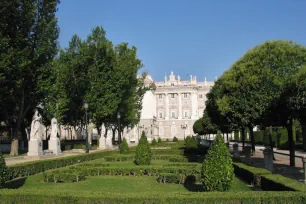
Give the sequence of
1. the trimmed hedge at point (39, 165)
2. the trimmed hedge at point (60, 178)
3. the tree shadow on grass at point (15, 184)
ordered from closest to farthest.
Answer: the tree shadow on grass at point (15, 184), the trimmed hedge at point (60, 178), the trimmed hedge at point (39, 165)

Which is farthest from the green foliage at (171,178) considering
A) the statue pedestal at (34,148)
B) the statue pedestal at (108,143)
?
the statue pedestal at (108,143)

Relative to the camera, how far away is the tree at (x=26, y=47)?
938 inches

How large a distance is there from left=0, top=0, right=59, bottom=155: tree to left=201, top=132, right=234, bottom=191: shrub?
56.3 feet

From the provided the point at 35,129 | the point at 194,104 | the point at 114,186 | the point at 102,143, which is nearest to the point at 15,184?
the point at 114,186

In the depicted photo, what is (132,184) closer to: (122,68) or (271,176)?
(271,176)

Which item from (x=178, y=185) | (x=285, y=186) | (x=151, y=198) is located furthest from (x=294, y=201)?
(x=178, y=185)

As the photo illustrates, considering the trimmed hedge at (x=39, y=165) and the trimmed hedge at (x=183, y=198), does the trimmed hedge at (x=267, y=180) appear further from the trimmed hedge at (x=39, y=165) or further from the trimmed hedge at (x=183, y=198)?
the trimmed hedge at (x=39, y=165)

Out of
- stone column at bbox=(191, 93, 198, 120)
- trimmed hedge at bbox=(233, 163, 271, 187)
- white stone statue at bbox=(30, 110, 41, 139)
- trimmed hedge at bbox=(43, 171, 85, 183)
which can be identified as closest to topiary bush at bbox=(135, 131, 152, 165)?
trimmed hedge at bbox=(233, 163, 271, 187)

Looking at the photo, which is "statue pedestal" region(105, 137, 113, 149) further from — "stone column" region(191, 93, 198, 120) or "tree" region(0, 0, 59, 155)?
"stone column" region(191, 93, 198, 120)

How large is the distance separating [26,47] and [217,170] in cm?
1944

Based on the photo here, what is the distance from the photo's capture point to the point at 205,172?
10070 millimetres

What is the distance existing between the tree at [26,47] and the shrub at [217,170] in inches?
676

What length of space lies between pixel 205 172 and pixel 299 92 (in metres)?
6.56

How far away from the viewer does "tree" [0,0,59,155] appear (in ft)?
78.1
